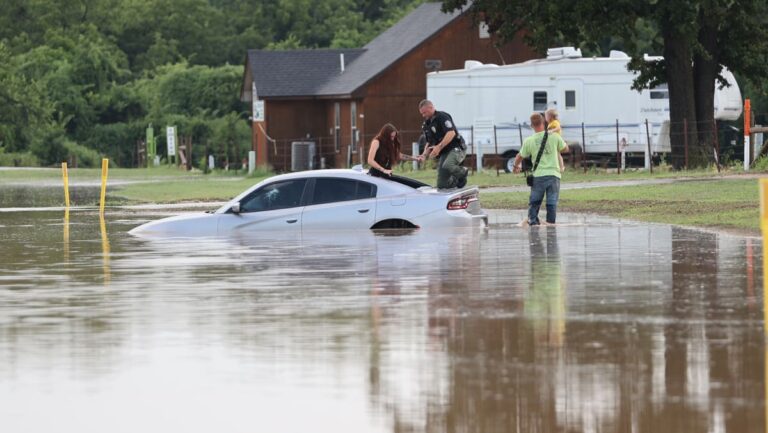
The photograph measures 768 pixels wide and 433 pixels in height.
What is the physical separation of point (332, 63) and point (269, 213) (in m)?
41.5

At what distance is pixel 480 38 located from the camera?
189 ft

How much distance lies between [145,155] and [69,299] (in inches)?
2731

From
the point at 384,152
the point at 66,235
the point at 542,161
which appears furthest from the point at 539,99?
the point at 66,235

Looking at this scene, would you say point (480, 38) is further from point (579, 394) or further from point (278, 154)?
point (579, 394)

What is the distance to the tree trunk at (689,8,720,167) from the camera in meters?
40.1

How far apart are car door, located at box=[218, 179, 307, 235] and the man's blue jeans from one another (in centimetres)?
348

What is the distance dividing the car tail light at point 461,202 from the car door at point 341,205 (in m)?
1.02

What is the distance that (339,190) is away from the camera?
71.2 feet

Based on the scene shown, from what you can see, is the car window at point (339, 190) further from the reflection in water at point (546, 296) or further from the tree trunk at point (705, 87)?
the tree trunk at point (705, 87)

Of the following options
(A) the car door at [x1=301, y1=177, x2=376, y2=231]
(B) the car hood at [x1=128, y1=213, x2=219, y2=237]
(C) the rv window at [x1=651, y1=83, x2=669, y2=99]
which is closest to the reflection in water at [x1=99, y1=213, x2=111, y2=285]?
(B) the car hood at [x1=128, y1=213, x2=219, y2=237]

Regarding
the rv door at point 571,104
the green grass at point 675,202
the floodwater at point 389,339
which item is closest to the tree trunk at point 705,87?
the green grass at point 675,202

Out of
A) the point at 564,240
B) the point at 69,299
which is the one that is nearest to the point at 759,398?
the point at 69,299

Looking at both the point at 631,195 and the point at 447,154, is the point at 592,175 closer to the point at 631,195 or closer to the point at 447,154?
the point at 631,195

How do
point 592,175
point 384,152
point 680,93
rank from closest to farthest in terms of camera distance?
point 384,152
point 680,93
point 592,175
